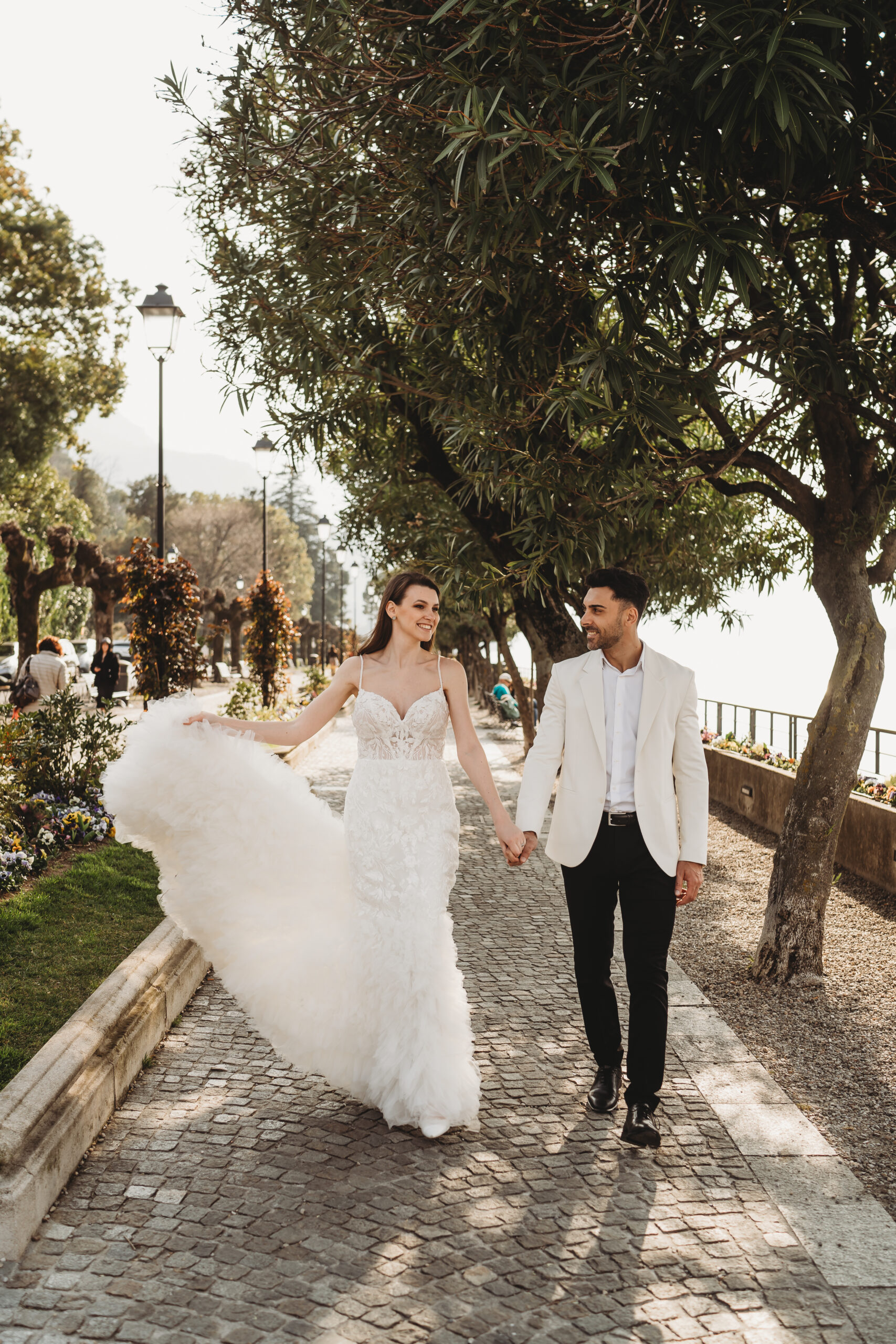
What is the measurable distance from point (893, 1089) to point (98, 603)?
41815 mm

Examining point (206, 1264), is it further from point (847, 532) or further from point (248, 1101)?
point (847, 532)

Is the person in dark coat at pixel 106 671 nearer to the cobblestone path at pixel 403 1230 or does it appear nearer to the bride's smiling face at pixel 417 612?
the cobblestone path at pixel 403 1230

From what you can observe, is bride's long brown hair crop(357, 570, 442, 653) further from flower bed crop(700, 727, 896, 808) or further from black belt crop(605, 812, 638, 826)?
flower bed crop(700, 727, 896, 808)

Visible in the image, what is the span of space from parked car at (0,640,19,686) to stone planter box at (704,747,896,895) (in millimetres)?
25936

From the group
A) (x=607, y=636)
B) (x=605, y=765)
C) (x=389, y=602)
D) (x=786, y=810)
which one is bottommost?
(x=786, y=810)

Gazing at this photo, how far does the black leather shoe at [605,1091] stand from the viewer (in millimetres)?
4457

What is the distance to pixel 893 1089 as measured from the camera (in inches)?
189

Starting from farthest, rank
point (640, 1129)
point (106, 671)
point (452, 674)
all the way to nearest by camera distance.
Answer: point (106, 671), point (452, 674), point (640, 1129)

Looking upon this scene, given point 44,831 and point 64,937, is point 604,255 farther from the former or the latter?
point 44,831

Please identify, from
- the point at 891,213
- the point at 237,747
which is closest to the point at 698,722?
the point at 237,747

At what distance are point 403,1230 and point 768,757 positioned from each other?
11.4 m

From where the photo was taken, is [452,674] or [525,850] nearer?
[525,850]

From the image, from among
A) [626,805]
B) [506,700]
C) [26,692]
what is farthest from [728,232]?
[506,700]

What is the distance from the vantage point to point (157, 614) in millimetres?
14008
